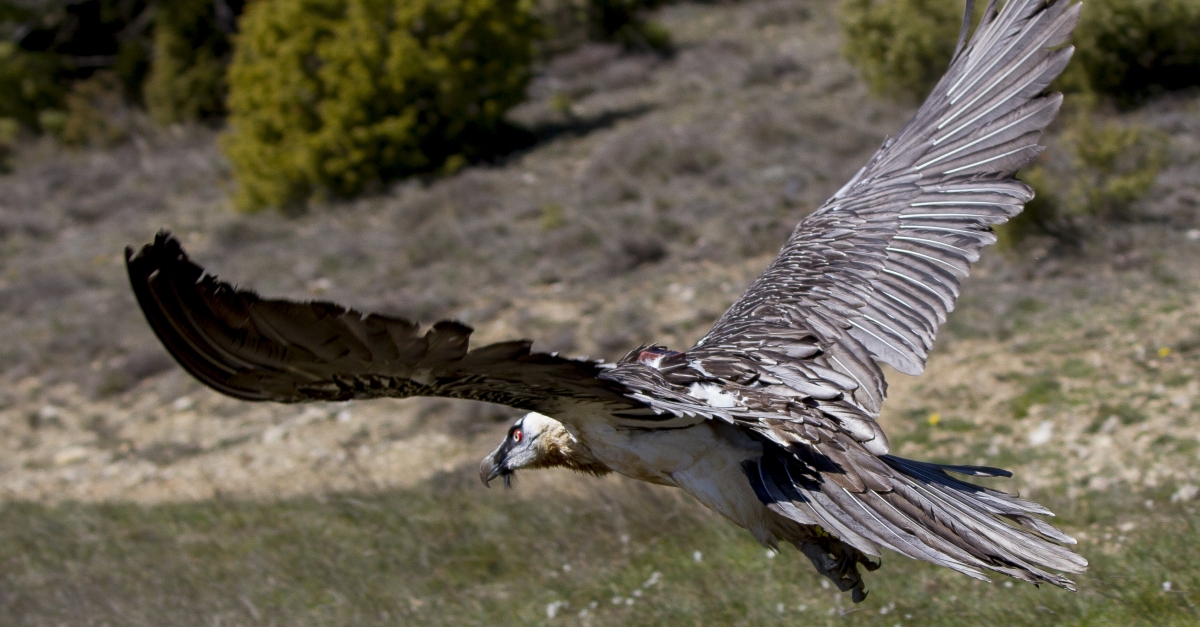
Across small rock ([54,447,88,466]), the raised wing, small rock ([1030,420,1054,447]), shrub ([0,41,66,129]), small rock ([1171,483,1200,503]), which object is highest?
the raised wing

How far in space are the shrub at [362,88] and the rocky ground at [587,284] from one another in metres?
0.51

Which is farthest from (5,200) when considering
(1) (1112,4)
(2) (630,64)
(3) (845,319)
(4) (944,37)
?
(3) (845,319)

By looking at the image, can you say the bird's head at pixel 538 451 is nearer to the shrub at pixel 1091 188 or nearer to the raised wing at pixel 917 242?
the raised wing at pixel 917 242

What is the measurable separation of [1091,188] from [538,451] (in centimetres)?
653

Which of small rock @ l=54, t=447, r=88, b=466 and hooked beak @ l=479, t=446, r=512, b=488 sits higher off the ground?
hooked beak @ l=479, t=446, r=512, b=488

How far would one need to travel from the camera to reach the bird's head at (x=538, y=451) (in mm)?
4082

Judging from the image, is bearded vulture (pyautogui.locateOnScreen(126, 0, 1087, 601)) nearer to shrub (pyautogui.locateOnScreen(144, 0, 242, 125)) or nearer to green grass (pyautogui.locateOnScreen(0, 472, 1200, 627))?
green grass (pyautogui.locateOnScreen(0, 472, 1200, 627))

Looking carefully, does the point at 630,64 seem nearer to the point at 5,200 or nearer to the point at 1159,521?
the point at 5,200

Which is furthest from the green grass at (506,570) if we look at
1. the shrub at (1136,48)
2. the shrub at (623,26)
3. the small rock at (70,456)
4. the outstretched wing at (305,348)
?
the shrub at (623,26)

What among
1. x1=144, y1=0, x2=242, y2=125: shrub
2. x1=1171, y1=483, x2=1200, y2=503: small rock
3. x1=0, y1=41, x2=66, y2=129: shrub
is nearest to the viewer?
x1=1171, y1=483, x2=1200, y2=503: small rock

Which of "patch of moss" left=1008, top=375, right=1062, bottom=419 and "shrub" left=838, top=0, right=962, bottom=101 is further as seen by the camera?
"shrub" left=838, top=0, right=962, bottom=101

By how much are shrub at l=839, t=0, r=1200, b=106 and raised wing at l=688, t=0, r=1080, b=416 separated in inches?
290

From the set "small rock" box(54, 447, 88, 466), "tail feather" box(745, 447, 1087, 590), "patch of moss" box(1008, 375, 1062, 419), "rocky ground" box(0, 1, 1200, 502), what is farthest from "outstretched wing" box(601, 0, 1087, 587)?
"small rock" box(54, 447, 88, 466)

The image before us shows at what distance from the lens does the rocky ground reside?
6.97 m
